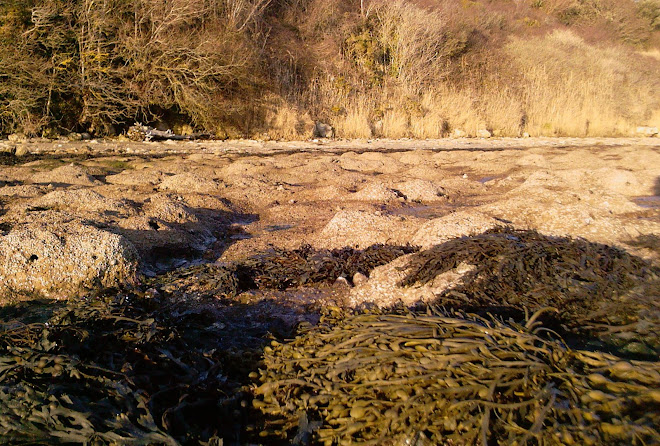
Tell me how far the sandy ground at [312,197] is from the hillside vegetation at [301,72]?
2.26 metres

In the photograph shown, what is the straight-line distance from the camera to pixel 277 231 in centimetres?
537

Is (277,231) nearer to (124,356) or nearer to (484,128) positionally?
(124,356)

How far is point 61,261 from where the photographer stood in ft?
12.1

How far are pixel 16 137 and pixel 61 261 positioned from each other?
1127cm

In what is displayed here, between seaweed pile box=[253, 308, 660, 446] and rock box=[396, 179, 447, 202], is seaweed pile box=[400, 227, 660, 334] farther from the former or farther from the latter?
rock box=[396, 179, 447, 202]

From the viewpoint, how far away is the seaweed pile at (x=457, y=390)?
65.7 inches

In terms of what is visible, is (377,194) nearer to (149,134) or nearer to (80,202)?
(80,202)

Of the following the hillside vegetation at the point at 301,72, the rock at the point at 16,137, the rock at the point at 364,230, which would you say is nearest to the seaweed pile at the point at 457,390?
the rock at the point at 364,230

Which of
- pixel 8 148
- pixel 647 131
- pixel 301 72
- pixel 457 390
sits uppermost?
pixel 301 72

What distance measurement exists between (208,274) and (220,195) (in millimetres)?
3147

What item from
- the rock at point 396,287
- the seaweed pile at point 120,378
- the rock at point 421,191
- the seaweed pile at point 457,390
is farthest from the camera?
the rock at point 421,191

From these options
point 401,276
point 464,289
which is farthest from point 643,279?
point 401,276

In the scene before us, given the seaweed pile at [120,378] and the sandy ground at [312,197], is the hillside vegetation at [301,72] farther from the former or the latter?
the seaweed pile at [120,378]

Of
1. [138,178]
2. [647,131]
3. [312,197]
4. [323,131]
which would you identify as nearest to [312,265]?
[312,197]
